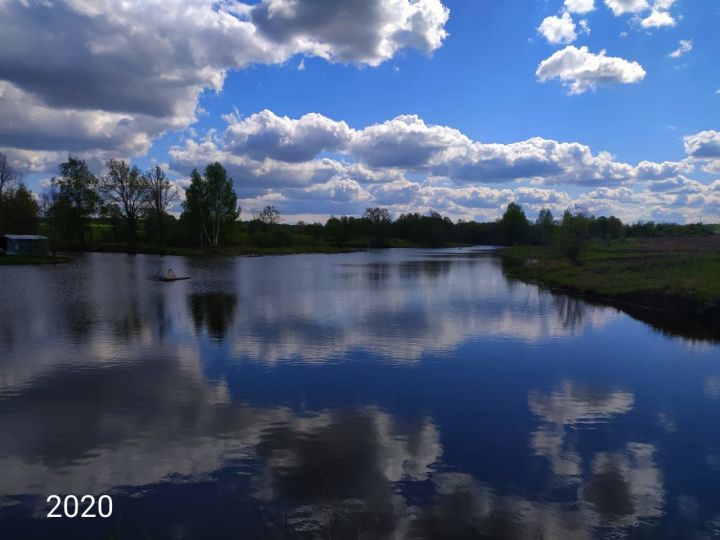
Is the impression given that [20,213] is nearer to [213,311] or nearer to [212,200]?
[212,200]

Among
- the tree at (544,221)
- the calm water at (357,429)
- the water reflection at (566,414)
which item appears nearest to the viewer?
the calm water at (357,429)

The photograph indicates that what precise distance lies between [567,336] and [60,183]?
8932 cm

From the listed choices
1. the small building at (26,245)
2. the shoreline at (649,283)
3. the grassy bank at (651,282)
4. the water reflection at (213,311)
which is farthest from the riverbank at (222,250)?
the water reflection at (213,311)

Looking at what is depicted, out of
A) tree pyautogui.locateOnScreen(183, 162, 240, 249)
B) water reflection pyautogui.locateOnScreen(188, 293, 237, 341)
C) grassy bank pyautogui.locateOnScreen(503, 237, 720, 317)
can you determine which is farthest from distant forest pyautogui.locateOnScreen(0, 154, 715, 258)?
water reflection pyautogui.locateOnScreen(188, 293, 237, 341)

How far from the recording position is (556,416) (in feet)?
37.0

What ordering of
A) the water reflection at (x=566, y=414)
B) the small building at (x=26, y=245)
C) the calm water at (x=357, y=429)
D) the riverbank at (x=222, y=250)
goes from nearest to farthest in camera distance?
1. the calm water at (x=357, y=429)
2. the water reflection at (x=566, y=414)
3. the small building at (x=26, y=245)
4. the riverbank at (x=222, y=250)

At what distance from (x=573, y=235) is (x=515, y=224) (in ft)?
385

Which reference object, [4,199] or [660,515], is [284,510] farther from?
[4,199]

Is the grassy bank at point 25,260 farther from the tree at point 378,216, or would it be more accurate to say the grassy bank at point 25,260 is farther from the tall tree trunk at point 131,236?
the tree at point 378,216

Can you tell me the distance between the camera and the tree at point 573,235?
4809 centimetres

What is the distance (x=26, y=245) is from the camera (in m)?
61.4

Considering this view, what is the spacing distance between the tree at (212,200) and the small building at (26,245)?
2883cm

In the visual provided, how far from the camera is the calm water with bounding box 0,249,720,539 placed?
281 inches


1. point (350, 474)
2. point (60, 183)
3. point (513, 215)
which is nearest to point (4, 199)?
point (60, 183)
